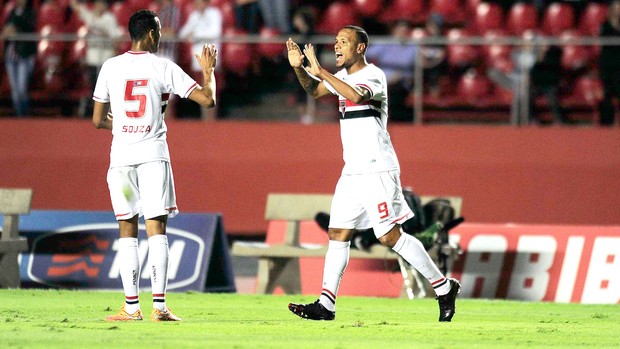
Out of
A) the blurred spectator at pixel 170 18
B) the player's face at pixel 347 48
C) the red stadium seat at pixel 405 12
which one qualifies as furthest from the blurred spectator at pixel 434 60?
the player's face at pixel 347 48

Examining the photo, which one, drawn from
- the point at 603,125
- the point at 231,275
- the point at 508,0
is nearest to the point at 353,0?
the point at 508,0

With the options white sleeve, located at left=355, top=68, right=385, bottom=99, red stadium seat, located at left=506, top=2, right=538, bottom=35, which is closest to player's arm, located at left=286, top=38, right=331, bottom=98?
white sleeve, located at left=355, top=68, right=385, bottom=99

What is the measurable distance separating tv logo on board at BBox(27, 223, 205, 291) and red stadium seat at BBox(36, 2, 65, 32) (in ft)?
20.7

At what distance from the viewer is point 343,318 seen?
10.0 m

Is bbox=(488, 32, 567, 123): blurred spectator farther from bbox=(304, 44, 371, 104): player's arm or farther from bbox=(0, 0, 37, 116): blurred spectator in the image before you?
bbox=(304, 44, 371, 104): player's arm

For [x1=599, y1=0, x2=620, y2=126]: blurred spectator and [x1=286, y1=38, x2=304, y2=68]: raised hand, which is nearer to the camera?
[x1=286, y1=38, x2=304, y2=68]: raised hand

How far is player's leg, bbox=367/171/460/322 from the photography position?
30.6 feet

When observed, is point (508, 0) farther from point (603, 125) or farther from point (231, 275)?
point (231, 275)

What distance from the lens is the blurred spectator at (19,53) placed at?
17438mm

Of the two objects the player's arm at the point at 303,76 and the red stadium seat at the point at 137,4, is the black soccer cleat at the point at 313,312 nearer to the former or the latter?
the player's arm at the point at 303,76

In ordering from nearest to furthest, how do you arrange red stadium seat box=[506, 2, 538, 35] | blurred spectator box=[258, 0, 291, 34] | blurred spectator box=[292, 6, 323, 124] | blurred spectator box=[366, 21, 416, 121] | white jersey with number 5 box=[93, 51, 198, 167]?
1. white jersey with number 5 box=[93, 51, 198, 167]
2. blurred spectator box=[366, 21, 416, 121]
3. blurred spectator box=[292, 6, 323, 124]
4. blurred spectator box=[258, 0, 291, 34]
5. red stadium seat box=[506, 2, 538, 35]

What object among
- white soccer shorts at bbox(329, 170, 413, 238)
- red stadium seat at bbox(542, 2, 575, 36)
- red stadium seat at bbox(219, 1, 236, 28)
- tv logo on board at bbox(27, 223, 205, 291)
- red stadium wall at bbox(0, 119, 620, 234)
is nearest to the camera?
white soccer shorts at bbox(329, 170, 413, 238)

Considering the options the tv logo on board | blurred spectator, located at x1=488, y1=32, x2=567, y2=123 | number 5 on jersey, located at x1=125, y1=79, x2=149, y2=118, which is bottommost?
the tv logo on board

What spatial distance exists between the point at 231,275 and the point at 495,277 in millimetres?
2857
